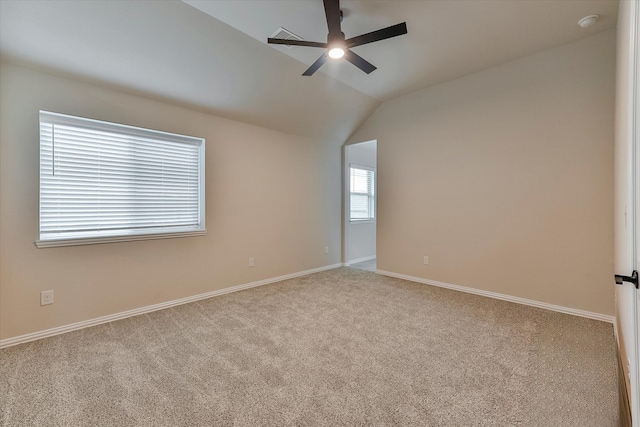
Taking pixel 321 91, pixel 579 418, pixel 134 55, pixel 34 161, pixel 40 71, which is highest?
pixel 321 91

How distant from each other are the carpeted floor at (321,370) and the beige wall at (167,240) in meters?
0.32

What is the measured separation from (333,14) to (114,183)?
2683 mm

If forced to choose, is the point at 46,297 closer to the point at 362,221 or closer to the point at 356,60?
the point at 356,60

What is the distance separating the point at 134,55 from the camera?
98.0 inches

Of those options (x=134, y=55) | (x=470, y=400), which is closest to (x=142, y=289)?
(x=134, y=55)

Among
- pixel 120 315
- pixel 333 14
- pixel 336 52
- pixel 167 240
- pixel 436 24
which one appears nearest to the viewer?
pixel 333 14

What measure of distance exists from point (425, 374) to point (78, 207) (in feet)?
11.1

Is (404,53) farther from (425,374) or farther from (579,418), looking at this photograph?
(579,418)

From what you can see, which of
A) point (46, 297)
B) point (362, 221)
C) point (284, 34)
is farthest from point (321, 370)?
point (362, 221)

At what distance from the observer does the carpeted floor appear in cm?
154

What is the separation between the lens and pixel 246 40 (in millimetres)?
2703

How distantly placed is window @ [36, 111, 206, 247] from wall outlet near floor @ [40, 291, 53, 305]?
428mm

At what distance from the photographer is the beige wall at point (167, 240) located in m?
2.34

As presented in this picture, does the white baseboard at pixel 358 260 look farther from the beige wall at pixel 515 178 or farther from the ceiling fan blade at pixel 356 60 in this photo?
the ceiling fan blade at pixel 356 60
